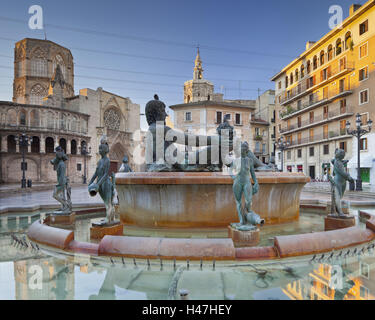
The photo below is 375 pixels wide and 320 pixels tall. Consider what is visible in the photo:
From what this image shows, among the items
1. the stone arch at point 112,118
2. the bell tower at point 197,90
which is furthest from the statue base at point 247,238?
the bell tower at point 197,90

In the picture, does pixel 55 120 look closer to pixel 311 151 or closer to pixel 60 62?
pixel 60 62

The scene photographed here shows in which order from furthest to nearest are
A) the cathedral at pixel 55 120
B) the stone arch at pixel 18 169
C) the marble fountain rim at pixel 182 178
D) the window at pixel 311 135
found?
the cathedral at pixel 55 120, the stone arch at pixel 18 169, the window at pixel 311 135, the marble fountain rim at pixel 182 178

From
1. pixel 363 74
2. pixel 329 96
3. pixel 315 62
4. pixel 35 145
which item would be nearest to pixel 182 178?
pixel 363 74

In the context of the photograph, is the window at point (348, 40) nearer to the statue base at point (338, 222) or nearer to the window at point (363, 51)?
the window at point (363, 51)

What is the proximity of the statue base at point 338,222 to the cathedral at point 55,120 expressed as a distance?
3286cm

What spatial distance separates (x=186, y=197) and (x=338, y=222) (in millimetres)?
3218

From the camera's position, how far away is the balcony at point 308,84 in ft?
97.6

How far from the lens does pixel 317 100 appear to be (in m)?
34.9

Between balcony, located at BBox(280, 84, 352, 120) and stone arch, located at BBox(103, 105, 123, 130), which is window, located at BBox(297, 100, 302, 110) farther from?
stone arch, located at BBox(103, 105, 123, 130)

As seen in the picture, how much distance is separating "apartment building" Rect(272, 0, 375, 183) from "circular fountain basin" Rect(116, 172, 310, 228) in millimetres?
23835

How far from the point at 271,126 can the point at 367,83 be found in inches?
827

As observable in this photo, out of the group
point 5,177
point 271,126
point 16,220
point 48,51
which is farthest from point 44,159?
point 271,126

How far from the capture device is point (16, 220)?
7.20m
